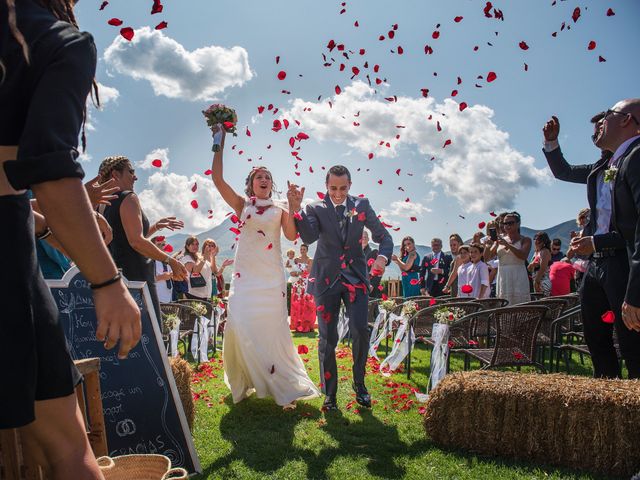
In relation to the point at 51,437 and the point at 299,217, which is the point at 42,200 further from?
the point at 299,217

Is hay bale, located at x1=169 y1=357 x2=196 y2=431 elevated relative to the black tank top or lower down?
lower down

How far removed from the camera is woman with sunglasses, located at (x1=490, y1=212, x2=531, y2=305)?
8.39 m

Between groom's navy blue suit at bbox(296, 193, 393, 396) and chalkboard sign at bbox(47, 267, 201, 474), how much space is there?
7.23ft

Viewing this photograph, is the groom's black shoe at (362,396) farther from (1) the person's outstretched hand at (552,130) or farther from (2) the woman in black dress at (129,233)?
(1) the person's outstretched hand at (552,130)

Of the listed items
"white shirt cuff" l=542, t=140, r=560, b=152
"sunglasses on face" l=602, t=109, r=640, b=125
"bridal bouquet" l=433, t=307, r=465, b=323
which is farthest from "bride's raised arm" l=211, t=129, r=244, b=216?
"sunglasses on face" l=602, t=109, r=640, b=125

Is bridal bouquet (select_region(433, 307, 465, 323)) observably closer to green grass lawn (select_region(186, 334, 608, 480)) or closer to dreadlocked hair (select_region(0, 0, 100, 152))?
green grass lawn (select_region(186, 334, 608, 480))

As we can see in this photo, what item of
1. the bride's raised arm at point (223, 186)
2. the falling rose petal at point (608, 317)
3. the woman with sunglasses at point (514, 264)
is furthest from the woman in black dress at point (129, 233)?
the woman with sunglasses at point (514, 264)

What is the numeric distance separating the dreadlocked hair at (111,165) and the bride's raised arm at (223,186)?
3.70 feet

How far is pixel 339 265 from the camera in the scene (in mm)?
5594

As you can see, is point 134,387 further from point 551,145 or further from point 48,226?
point 551,145

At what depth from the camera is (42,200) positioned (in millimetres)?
1357

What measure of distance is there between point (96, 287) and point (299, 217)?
4.17m

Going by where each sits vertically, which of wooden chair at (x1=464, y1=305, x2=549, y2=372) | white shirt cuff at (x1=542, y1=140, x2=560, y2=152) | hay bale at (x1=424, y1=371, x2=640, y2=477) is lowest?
hay bale at (x1=424, y1=371, x2=640, y2=477)

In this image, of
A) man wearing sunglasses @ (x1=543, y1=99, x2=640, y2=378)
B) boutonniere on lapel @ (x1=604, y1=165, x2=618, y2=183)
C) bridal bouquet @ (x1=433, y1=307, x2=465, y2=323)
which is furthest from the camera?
bridal bouquet @ (x1=433, y1=307, x2=465, y2=323)
